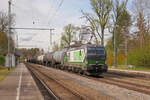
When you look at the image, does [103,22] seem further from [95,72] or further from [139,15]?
[95,72]

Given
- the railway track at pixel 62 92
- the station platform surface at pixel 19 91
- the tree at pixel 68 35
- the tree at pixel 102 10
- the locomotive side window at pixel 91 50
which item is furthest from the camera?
the tree at pixel 68 35

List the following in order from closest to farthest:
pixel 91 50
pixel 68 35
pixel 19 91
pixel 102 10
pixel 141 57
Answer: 1. pixel 19 91
2. pixel 91 50
3. pixel 141 57
4. pixel 102 10
5. pixel 68 35

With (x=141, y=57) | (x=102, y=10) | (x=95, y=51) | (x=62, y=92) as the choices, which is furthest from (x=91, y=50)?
(x=102, y=10)

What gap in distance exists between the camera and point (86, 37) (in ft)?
133

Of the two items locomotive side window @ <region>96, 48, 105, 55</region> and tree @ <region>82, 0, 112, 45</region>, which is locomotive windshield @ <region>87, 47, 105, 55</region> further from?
tree @ <region>82, 0, 112, 45</region>

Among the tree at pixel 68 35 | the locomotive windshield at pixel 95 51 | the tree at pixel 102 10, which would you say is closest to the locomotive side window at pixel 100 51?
the locomotive windshield at pixel 95 51

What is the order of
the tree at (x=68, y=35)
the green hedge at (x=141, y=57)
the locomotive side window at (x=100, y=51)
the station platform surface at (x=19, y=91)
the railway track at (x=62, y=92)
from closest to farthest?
the station platform surface at (x=19, y=91) → the railway track at (x=62, y=92) → the locomotive side window at (x=100, y=51) → the green hedge at (x=141, y=57) → the tree at (x=68, y=35)

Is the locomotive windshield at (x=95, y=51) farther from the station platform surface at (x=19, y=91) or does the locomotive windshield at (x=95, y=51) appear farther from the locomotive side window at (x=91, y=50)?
the station platform surface at (x=19, y=91)

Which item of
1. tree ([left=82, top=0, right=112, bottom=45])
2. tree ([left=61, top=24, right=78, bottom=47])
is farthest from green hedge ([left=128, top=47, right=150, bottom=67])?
tree ([left=61, top=24, right=78, bottom=47])

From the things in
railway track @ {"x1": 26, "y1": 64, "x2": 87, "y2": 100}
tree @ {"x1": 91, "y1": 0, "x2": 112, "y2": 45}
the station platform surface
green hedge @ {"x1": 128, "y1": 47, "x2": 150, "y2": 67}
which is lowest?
railway track @ {"x1": 26, "y1": 64, "x2": 87, "y2": 100}

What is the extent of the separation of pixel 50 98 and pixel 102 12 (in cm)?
3025

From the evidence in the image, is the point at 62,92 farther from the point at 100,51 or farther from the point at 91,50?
the point at 100,51

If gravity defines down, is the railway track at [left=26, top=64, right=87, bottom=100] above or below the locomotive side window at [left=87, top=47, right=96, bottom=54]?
below

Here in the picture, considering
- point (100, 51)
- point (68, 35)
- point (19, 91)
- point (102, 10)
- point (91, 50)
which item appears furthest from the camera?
point (68, 35)
